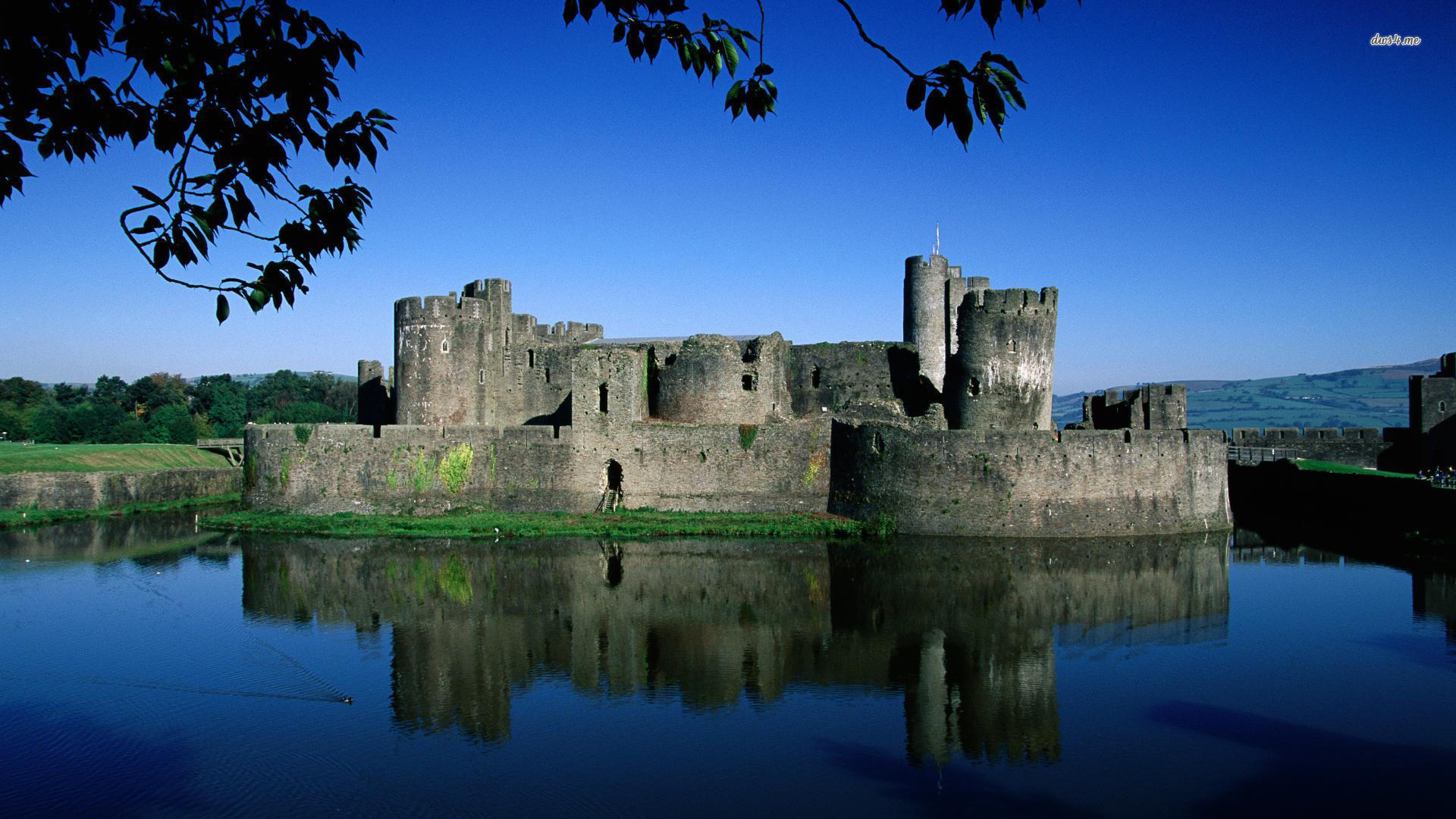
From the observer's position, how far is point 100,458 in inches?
1387

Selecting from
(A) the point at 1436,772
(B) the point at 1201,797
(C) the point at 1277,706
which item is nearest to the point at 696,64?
(B) the point at 1201,797

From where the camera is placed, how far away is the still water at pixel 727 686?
30.1ft

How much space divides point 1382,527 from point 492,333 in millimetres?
24752

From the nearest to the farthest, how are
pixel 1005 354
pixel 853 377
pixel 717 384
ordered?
1. pixel 1005 354
2. pixel 717 384
3. pixel 853 377

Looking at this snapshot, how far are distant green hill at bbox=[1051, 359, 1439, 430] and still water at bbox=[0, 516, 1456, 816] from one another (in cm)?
11016

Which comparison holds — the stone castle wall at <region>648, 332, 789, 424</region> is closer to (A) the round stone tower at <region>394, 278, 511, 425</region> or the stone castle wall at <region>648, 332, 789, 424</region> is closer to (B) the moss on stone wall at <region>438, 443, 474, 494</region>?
(B) the moss on stone wall at <region>438, 443, 474, 494</region>

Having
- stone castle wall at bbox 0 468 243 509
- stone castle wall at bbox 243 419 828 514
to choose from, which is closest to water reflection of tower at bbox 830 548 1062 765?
stone castle wall at bbox 243 419 828 514

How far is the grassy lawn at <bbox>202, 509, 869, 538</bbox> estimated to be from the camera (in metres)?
23.5

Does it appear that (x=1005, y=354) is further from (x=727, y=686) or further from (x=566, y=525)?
(x=727, y=686)

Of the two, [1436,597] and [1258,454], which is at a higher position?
[1258,454]

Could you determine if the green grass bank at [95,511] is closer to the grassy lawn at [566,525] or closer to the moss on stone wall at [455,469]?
the grassy lawn at [566,525]

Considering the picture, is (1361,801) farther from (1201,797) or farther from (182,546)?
(182,546)

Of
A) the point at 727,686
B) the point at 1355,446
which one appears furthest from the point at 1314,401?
the point at 727,686

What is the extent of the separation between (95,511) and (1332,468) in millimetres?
37146
